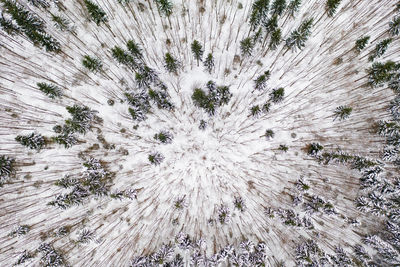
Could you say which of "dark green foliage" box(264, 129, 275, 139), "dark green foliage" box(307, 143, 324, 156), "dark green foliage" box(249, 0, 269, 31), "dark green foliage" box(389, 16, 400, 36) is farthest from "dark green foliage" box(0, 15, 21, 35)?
"dark green foliage" box(389, 16, 400, 36)

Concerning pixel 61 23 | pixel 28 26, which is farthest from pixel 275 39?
pixel 28 26

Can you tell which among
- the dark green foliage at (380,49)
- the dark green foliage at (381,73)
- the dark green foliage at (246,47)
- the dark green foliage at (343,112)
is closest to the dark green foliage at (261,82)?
the dark green foliage at (246,47)

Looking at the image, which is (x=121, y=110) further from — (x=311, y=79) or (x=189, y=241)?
(x=311, y=79)

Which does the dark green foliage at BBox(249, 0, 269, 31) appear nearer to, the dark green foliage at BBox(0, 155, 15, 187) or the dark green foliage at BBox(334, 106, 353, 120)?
the dark green foliage at BBox(334, 106, 353, 120)

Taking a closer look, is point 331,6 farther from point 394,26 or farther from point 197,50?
point 197,50

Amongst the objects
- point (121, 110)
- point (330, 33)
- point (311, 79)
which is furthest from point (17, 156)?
point (330, 33)

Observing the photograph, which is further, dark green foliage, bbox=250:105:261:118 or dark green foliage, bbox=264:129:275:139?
dark green foliage, bbox=264:129:275:139
